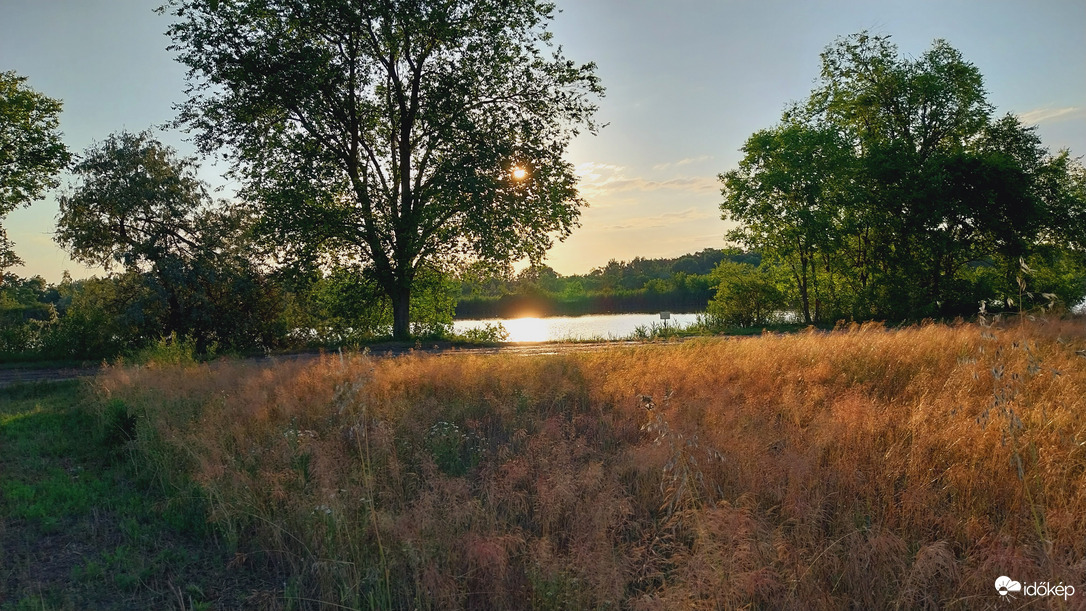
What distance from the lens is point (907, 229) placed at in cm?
2941

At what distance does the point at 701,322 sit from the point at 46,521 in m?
25.7

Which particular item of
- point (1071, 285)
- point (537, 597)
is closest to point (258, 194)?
point (537, 597)

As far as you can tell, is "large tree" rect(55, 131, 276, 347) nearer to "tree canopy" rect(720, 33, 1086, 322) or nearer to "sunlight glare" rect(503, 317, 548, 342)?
"sunlight glare" rect(503, 317, 548, 342)

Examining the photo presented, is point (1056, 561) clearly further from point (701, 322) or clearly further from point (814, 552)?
point (701, 322)

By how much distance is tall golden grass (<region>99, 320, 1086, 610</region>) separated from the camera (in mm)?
4074

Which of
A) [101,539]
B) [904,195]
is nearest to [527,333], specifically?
[904,195]

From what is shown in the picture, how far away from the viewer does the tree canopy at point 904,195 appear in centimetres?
2833

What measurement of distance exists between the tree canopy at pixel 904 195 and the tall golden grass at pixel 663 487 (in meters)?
22.5

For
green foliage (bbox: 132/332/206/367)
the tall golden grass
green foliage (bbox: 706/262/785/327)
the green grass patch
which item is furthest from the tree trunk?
the green grass patch

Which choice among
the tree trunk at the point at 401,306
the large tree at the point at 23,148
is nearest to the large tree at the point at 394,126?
the tree trunk at the point at 401,306

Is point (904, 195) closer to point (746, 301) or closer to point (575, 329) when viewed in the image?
point (746, 301)

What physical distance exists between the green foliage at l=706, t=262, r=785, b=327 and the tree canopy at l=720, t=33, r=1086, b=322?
1.87 m

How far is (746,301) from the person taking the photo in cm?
3100

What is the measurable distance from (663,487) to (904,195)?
2868 centimetres
